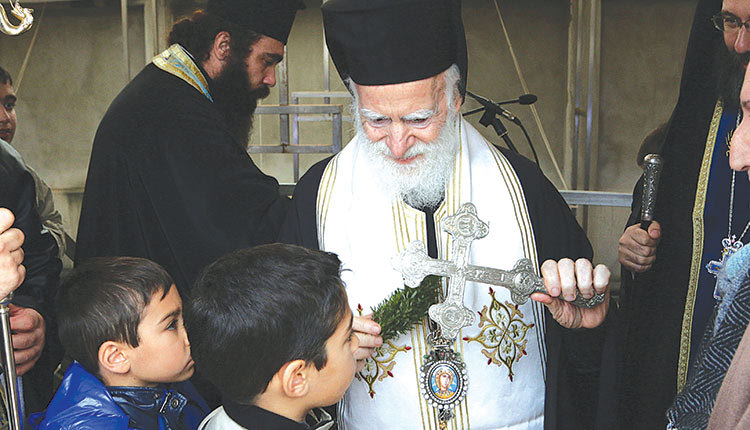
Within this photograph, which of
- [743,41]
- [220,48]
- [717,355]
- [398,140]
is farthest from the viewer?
[220,48]

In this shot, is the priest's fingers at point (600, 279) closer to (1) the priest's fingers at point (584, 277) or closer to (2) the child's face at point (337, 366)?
(1) the priest's fingers at point (584, 277)

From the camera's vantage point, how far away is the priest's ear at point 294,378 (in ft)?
6.05

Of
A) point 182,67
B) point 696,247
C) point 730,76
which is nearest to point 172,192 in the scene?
point 182,67

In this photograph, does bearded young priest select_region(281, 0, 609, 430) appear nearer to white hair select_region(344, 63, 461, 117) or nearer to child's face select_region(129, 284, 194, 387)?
white hair select_region(344, 63, 461, 117)

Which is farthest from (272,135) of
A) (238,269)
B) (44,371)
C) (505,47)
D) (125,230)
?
(238,269)

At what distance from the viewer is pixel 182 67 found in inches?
139

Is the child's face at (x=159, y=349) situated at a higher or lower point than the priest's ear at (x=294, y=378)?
lower

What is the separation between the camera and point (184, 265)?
325 cm

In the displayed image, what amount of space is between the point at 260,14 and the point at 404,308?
79.7 inches

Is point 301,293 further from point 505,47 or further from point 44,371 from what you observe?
point 505,47

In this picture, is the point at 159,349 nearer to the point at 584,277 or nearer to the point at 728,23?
the point at 584,277

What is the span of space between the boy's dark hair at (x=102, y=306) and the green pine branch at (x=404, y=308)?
75 centimetres

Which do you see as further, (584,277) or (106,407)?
(106,407)

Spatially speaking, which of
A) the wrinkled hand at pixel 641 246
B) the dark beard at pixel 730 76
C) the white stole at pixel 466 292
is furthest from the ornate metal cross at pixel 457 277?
the dark beard at pixel 730 76
